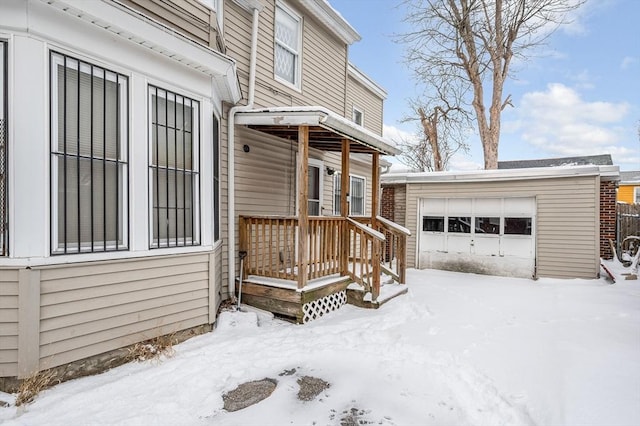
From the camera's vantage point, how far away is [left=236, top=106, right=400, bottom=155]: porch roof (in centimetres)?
494

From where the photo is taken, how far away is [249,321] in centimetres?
484

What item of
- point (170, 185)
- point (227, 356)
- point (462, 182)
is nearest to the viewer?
point (227, 356)

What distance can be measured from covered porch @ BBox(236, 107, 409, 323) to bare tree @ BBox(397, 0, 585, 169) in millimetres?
9866

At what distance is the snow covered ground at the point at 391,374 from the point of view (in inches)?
108

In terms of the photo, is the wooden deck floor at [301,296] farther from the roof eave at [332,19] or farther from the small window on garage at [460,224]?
the roof eave at [332,19]

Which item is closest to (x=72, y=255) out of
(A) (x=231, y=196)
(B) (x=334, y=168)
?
(A) (x=231, y=196)

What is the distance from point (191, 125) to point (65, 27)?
1.50m

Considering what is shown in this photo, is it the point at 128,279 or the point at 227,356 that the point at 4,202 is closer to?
the point at 128,279

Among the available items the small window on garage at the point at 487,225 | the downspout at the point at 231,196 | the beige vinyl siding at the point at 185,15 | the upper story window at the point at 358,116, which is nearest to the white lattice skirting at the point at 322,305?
the downspout at the point at 231,196

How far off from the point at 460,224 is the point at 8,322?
32.2 ft

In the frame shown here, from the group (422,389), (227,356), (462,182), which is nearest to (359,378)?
(422,389)

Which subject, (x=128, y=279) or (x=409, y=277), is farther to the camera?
(x=409, y=277)

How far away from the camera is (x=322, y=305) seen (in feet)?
18.1

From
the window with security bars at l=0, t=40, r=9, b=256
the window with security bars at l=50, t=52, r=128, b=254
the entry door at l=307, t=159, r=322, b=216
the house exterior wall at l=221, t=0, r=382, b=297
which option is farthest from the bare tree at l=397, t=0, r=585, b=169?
the window with security bars at l=0, t=40, r=9, b=256
